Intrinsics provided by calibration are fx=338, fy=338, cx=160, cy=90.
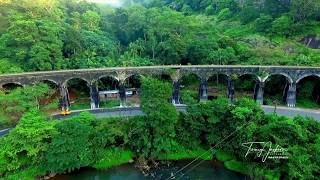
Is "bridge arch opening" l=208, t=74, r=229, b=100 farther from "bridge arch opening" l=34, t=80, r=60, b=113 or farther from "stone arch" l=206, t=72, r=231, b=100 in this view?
"bridge arch opening" l=34, t=80, r=60, b=113

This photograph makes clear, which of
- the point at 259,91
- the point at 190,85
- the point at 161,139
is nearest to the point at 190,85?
the point at 190,85

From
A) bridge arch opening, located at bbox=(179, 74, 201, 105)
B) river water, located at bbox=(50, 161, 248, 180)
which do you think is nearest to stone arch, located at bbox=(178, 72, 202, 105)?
bridge arch opening, located at bbox=(179, 74, 201, 105)

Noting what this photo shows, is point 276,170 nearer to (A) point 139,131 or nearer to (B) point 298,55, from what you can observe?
(A) point 139,131

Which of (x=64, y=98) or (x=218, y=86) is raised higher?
(x=218, y=86)

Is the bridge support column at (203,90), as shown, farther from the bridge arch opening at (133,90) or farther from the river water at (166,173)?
the river water at (166,173)

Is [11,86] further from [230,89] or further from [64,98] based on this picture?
[230,89]

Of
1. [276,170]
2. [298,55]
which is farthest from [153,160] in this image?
[298,55]
